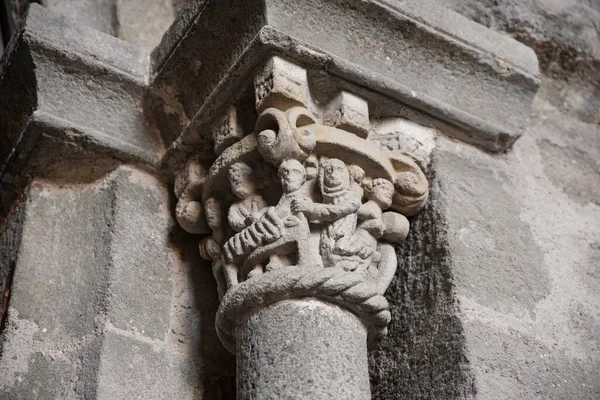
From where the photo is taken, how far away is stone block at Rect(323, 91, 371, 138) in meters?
1.92

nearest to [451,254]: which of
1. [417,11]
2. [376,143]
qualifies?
[376,143]

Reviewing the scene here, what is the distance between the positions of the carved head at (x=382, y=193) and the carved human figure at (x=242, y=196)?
9.5 inches

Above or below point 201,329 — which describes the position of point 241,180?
above

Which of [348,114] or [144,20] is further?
[144,20]

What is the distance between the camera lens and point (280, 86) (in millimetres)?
1850

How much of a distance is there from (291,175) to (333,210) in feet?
0.40

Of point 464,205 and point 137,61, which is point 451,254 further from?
point 137,61

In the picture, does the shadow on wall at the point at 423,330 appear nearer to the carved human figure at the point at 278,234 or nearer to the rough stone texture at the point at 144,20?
the carved human figure at the point at 278,234

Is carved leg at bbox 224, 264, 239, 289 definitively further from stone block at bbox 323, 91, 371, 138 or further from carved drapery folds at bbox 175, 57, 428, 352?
stone block at bbox 323, 91, 371, 138

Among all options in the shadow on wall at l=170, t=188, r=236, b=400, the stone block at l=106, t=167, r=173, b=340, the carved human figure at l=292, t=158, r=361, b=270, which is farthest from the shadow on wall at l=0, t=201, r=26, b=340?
the carved human figure at l=292, t=158, r=361, b=270

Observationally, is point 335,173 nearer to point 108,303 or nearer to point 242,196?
point 242,196

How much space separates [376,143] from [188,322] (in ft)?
2.03

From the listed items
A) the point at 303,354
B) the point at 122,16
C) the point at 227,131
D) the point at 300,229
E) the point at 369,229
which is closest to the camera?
the point at 303,354

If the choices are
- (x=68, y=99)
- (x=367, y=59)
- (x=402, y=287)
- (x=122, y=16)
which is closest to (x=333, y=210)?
(x=402, y=287)
